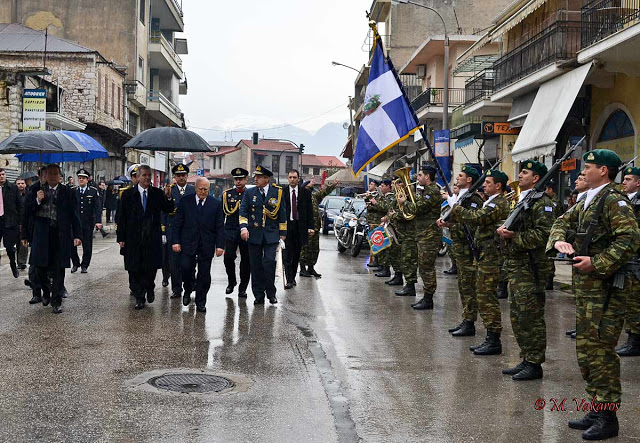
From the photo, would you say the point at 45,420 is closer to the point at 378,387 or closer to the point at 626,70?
the point at 378,387

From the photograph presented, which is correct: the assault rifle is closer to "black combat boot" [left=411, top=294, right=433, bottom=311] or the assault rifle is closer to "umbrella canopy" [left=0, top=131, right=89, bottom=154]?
"black combat boot" [left=411, top=294, right=433, bottom=311]

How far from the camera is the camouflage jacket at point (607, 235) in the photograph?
5719mm

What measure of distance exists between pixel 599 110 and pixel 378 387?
1635cm

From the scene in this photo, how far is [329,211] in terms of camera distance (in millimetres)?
31406

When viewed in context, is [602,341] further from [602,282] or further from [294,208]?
[294,208]

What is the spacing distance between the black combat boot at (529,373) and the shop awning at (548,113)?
40.7ft

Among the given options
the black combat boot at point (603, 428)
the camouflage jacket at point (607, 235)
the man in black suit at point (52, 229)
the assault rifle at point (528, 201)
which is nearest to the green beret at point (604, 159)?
the camouflage jacket at point (607, 235)

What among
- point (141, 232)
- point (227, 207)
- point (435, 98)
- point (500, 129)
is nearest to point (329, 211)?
point (500, 129)

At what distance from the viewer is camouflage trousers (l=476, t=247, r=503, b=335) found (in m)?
8.43

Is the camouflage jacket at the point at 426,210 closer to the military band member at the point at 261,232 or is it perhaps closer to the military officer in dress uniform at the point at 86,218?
the military band member at the point at 261,232

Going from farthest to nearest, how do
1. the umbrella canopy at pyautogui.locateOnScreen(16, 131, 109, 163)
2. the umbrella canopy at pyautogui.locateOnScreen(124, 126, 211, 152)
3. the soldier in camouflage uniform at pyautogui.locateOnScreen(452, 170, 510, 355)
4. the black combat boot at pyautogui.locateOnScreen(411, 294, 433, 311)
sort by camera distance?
the umbrella canopy at pyautogui.locateOnScreen(16, 131, 109, 163) < the umbrella canopy at pyautogui.locateOnScreen(124, 126, 211, 152) < the black combat boot at pyautogui.locateOnScreen(411, 294, 433, 311) < the soldier in camouflage uniform at pyautogui.locateOnScreen(452, 170, 510, 355)

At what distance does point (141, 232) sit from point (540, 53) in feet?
47.3

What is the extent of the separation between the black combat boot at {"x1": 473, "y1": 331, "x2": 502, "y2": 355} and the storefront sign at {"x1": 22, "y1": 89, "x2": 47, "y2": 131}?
20.6 metres

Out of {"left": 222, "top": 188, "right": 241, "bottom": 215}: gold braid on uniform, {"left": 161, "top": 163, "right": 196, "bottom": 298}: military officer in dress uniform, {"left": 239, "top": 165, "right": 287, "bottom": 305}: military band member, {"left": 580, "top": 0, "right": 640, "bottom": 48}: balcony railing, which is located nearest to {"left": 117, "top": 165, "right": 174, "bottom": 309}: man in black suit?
{"left": 161, "top": 163, "right": 196, "bottom": 298}: military officer in dress uniform
